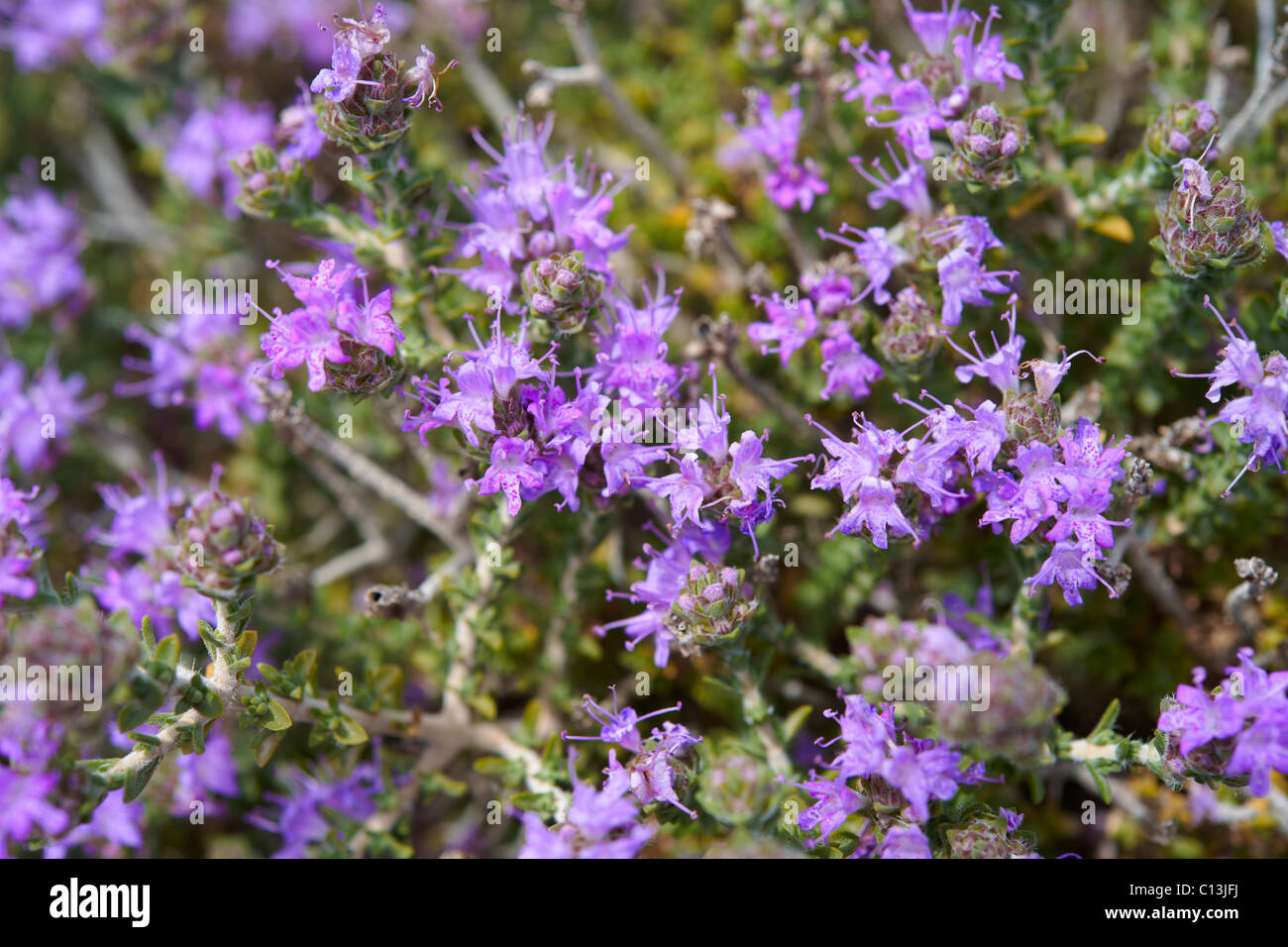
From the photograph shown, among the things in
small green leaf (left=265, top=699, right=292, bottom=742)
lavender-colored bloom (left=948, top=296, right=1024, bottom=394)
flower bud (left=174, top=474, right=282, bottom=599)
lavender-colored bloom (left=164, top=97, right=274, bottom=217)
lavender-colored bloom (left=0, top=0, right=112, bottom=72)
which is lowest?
small green leaf (left=265, top=699, right=292, bottom=742)

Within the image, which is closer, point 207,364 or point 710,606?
point 710,606

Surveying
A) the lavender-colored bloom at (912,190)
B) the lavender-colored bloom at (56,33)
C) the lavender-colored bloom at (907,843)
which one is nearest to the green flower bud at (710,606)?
the lavender-colored bloom at (907,843)

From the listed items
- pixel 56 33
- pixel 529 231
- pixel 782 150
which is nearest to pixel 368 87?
pixel 529 231

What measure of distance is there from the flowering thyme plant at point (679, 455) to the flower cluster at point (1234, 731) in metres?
0.02

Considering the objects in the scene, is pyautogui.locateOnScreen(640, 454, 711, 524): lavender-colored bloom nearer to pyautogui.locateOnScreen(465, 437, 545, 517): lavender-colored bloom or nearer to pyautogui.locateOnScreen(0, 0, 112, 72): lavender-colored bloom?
pyautogui.locateOnScreen(465, 437, 545, 517): lavender-colored bloom

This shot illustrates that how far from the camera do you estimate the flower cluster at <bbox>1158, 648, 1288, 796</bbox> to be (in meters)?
3.60

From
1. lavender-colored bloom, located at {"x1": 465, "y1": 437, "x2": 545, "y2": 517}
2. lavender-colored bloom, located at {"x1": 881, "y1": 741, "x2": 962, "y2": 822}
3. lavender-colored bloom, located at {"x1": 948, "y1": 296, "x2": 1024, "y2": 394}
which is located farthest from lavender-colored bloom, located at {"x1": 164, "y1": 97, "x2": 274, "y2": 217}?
lavender-colored bloom, located at {"x1": 881, "y1": 741, "x2": 962, "y2": 822}

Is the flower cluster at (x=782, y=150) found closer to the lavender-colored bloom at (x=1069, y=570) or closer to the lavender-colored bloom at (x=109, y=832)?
the lavender-colored bloom at (x=1069, y=570)

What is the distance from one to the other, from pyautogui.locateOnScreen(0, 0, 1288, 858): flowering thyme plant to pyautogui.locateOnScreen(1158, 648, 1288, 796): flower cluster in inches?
0.7

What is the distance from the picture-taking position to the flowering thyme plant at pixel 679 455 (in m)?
3.99

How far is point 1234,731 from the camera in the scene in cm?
361

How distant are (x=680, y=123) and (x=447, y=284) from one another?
268 cm

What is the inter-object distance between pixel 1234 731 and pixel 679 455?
232 centimetres

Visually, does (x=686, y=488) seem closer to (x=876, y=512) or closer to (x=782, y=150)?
(x=876, y=512)
